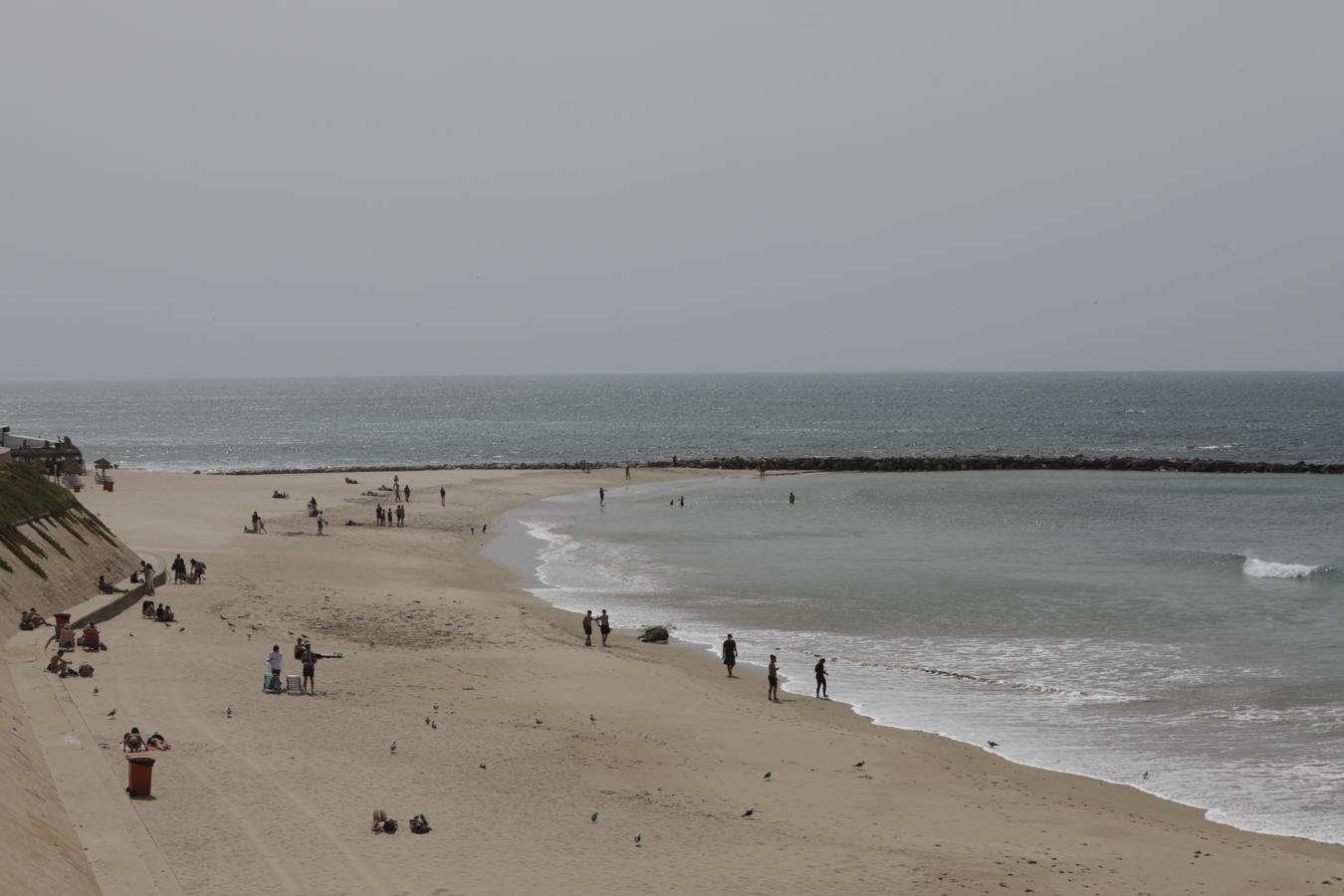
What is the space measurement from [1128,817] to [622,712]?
29.4 feet

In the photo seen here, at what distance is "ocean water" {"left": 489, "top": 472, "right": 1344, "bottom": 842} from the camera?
2145cm

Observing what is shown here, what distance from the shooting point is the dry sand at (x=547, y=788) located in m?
14.2

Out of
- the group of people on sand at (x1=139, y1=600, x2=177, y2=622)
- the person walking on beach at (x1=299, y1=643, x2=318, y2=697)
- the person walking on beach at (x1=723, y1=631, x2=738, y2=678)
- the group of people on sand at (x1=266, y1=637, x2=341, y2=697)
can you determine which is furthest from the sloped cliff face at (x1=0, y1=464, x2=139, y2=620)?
the person walking on beach at (x1=723, y1=631, x2=738, y2=678)

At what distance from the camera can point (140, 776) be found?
607 inches

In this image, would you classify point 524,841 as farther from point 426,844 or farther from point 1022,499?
point 1022,499

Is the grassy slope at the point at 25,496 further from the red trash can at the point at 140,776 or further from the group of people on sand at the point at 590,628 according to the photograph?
the red trash can at the point at 140,776

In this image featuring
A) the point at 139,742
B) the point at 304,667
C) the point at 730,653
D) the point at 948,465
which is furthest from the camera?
the point at 948,465

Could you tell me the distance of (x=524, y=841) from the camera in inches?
A: 604

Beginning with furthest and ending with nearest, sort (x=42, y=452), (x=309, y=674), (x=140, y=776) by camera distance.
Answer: (x=42, y=452) < (x=309, y=674) < (x=140, y=776)

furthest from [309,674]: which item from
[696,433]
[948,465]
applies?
[696,433]

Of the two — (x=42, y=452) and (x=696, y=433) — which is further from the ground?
(x=42, y=452)

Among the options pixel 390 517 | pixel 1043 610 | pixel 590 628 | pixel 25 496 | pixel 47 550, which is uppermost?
pixel 25 496

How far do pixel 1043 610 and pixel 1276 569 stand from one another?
11.4 meters

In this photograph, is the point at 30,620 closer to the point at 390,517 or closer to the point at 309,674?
the point at 309,674
